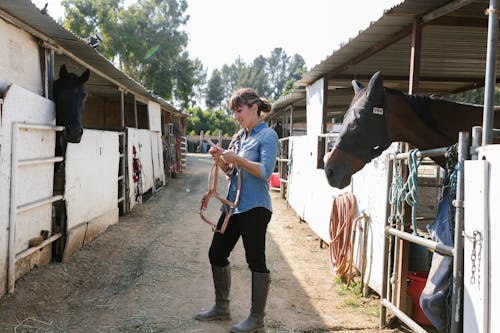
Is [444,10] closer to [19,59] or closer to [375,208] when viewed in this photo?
[375,208]

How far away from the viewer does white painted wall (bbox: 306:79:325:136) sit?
8.11 m

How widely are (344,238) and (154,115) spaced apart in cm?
944

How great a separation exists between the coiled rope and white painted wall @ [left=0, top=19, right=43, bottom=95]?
3.57 meters

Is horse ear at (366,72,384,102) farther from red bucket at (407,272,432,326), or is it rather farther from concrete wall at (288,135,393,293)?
red bucket at (407,272,432,326)

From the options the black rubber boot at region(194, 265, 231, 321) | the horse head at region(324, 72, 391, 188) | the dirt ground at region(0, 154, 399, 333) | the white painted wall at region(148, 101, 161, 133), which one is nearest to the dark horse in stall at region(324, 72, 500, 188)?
the horse head at region(324, 72, 391, 188)

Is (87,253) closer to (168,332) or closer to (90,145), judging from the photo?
(90,145)

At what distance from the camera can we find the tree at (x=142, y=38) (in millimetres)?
28875

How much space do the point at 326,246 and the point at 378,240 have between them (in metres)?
2.44

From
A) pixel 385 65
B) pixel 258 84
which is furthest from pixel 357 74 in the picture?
pixel 258 84

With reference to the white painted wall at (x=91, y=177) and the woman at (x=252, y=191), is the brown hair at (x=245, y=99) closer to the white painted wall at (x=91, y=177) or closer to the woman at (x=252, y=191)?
the woman at (x=252, y=191)

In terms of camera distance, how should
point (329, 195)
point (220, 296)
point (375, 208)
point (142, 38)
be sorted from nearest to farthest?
point (220, 296) < point (375, 208) < point (329, 195) < point (142, 38)

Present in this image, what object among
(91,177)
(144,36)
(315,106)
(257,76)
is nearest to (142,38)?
(144,36)

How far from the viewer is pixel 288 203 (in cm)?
987

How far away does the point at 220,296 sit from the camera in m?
3.44
